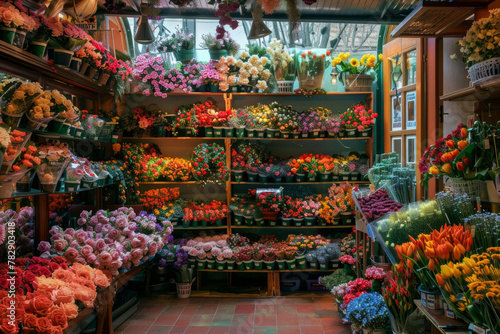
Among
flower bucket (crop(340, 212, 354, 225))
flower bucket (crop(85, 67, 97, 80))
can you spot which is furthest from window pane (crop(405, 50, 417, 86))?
flower bucket (crop(85, 67, 97, 80))

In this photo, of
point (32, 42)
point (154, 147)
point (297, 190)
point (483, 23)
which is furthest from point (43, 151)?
point (297, 190)

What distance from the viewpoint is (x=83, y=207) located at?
5.05m

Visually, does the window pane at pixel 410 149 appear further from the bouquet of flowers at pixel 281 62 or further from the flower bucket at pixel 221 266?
the flower bucket at pixel 221 266

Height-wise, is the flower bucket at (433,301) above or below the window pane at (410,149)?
below

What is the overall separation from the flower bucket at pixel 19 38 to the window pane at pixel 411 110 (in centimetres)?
407

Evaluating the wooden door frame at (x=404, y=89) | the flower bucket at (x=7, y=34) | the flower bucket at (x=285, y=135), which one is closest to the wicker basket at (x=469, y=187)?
the wooden door frame at (x=404, y=89)

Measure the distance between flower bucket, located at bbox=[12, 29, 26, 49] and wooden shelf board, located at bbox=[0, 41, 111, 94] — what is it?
1.4 inches

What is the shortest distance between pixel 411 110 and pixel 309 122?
131cm

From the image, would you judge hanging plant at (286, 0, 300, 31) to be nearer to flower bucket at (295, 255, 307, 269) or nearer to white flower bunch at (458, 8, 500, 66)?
white flower bunch at (458, 8, 500, 66)

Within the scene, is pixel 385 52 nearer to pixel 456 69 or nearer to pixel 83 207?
pixel 456 69

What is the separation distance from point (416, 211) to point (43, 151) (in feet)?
9.21

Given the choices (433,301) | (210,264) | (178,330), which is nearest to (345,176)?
(210,264)

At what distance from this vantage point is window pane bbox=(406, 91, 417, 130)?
16.8 feet

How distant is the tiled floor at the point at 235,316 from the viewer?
4484mm
